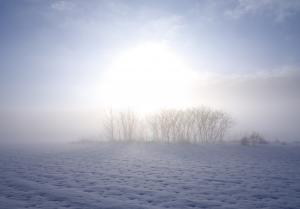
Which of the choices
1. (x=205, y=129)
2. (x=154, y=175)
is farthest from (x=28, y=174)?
(x=205, y=129)

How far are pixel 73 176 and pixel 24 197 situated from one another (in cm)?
439

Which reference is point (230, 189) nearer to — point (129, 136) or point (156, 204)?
point (156, 204)

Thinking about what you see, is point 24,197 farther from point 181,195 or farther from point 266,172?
point 266,172

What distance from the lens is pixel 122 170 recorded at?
53.9 feet

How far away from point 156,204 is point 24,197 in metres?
5.55

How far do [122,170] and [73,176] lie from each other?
3.44 meters

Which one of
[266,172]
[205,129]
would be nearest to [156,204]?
[266,172]

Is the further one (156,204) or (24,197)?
(24,197)

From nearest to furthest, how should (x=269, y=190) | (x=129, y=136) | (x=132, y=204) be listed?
(x=132, y=204), (x=269, y=190), (x=129, y=136)

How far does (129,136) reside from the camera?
59531mm

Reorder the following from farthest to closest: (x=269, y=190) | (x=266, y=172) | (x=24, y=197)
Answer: (x=266, y=172)
(x=269, y=190)
(x=24, y=197)

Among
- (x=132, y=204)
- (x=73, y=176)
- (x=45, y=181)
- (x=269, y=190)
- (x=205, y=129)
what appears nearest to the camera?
(x=132, y=204)

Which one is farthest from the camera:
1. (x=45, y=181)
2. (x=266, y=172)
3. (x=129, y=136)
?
(x=129, y=136)

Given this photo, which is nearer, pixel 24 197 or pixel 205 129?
pixel 24 197
